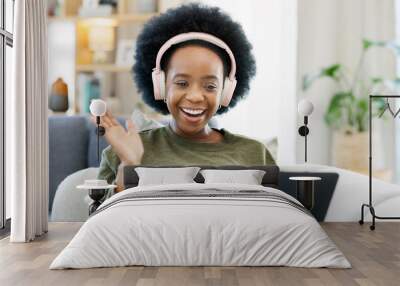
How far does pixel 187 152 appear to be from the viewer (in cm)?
589

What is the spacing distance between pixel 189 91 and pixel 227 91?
363 millimetres

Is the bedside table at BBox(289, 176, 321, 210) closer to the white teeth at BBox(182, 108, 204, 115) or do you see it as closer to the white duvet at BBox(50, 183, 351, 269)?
the white teeth at BBox(182, 108, 204, 115)

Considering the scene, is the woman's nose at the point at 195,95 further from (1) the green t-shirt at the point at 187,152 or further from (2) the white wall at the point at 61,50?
(2) the white wall at the point at 61,50

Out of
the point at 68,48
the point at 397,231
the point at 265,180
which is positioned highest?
the point at 68,48

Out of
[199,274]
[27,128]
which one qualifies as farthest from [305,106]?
[199,274]

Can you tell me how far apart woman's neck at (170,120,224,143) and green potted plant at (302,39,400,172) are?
6.69 ft

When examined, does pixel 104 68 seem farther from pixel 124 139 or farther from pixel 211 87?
pixel 211 87

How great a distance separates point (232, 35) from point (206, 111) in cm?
71

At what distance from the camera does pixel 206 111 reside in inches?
233

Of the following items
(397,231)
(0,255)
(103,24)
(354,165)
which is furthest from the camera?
(354,165)

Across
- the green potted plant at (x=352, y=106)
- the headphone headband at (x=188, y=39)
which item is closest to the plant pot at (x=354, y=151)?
the green potted plant at (x=352, y=106)

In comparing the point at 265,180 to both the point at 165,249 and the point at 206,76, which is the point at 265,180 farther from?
the point at 165,249

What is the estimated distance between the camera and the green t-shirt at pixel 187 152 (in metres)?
5.87

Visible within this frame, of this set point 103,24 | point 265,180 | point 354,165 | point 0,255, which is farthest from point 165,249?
point 354,165
